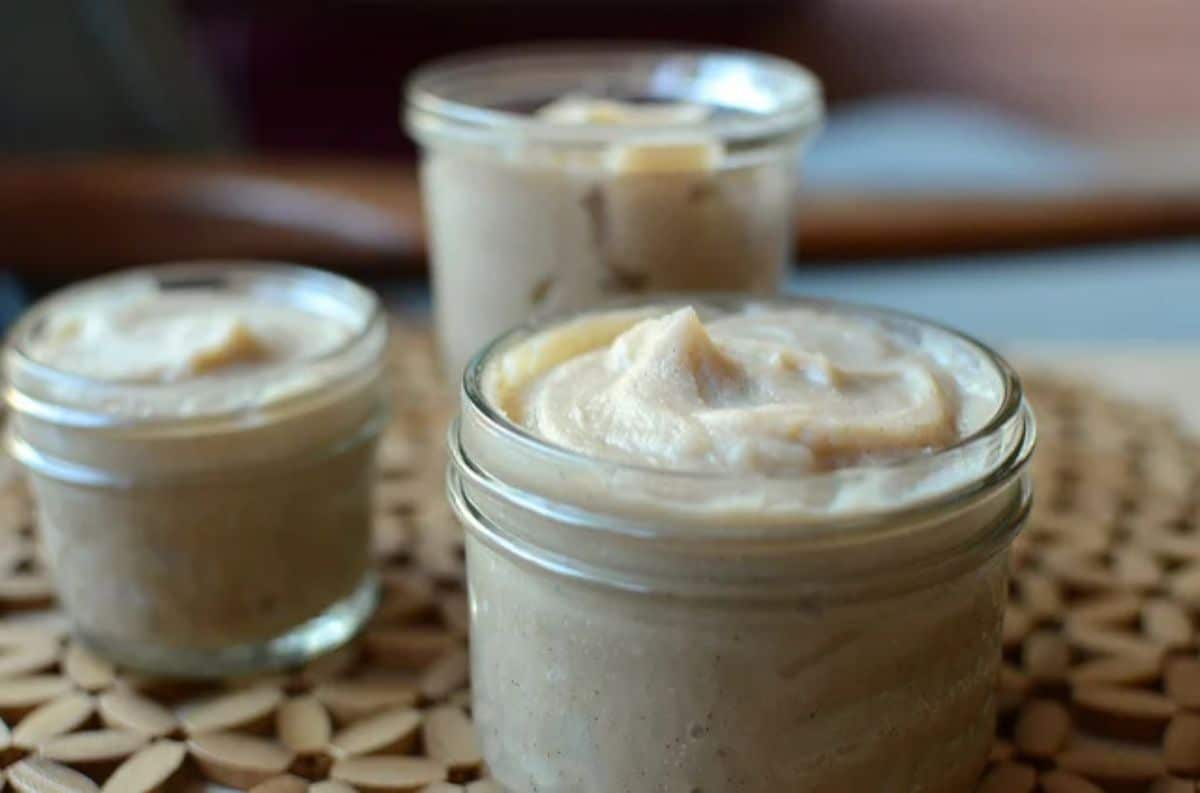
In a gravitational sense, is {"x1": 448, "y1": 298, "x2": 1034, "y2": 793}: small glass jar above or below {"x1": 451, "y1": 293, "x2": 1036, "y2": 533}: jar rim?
below

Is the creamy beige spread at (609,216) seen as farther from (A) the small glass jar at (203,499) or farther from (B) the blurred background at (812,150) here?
(B) the blurred background at (812,150)

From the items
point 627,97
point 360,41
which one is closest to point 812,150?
point 360,41

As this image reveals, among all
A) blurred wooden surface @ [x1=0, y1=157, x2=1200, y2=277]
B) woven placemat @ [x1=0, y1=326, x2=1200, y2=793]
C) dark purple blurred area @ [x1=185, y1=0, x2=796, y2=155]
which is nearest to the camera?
woven placemat @ [x1=0, y1=326, x2=1200, y2=793]

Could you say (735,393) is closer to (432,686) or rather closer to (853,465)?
(853,465)

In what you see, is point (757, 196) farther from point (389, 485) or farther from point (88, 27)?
point (88, 27)

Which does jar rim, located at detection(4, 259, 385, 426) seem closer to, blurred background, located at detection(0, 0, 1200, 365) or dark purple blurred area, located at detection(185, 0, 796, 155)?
blurred background, located at detection(0, 0, 1200, 365)

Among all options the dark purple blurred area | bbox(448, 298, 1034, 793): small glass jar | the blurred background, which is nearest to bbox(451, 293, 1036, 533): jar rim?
bbox(448, 298, 1034, 793): small glass jar

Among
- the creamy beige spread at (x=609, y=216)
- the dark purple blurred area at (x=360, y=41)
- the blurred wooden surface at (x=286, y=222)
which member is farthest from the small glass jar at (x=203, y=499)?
the dark purple blurred area at (x=360, y=41)

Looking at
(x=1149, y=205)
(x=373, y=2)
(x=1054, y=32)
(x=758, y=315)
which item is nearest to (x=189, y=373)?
(x=758, y=315)

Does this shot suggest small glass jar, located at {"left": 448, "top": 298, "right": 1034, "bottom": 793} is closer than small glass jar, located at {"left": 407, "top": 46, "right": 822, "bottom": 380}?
Yes
